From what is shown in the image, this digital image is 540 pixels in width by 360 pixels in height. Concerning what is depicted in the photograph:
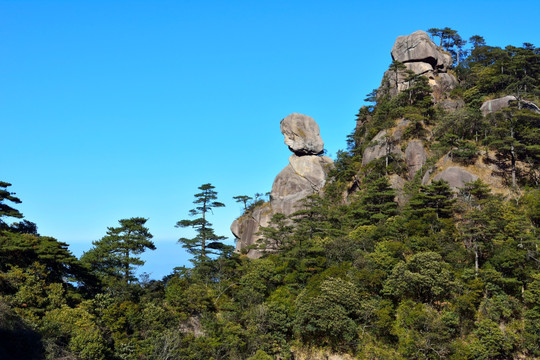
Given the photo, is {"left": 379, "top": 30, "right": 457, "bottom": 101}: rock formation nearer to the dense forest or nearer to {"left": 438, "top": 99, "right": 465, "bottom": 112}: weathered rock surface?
{"left": 438, "top": 99, "right": 465, "bottom": 112}: weathered rock surface

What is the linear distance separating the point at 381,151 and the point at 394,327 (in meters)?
27.8

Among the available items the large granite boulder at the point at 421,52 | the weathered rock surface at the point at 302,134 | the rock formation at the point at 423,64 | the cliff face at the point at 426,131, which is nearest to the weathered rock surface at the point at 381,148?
the cliff face at the point at 426,131

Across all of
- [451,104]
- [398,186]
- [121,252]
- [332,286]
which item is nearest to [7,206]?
[121,252]

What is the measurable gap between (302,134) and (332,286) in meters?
37.5

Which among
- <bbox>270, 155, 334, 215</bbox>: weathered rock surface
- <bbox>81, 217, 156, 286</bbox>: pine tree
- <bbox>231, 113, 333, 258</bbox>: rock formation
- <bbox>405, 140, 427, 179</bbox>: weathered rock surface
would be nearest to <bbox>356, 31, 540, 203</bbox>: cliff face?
<bbox>405, 140, 427, 179</bbox>: weathered rock surface

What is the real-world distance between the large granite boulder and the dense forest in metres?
20.7

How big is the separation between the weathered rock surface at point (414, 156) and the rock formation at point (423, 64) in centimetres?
1167

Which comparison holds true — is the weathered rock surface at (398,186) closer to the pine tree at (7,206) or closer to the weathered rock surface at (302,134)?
the weathered rock surface at (302,134)

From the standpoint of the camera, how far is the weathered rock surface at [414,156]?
4628cm

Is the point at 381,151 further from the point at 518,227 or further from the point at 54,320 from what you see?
the point at 54,320

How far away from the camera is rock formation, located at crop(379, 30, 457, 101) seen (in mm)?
56312

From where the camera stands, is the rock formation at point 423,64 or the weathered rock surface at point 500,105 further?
the rock formation at point 423,64

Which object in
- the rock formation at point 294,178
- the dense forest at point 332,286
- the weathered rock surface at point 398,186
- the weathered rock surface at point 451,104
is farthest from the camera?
the rock formation at point 294,178

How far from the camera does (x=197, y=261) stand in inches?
1463
